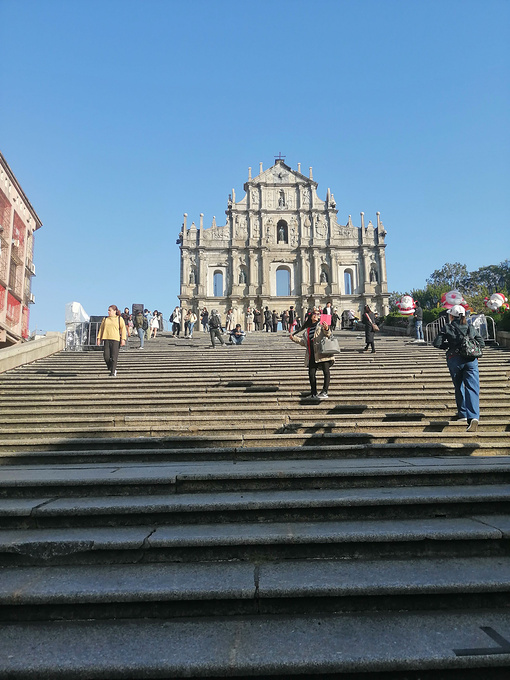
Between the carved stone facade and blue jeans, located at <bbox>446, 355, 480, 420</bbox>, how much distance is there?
111 feet

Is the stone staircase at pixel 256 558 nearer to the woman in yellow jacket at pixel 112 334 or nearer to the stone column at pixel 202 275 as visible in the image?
the woman in yellow jacket at pixel 112 334

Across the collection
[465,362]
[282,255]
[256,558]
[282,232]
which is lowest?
[256,558]

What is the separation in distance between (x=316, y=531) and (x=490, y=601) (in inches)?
37.4

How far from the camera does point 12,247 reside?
24.8m

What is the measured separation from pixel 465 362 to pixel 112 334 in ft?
21.4

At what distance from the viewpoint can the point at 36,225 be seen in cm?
3023

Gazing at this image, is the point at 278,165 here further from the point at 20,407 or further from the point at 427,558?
the point at 427,558

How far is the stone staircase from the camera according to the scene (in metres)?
1.91

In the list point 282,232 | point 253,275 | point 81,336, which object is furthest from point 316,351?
point 282,232

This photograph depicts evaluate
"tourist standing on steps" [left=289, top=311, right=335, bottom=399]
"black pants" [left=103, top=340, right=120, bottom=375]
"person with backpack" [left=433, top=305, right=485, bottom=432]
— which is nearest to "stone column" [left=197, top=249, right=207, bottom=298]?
"black pants" [left=103, top=340, right=120, bottom=375]

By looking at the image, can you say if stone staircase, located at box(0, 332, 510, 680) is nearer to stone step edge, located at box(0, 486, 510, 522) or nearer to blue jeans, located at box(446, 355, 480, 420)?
stone step edge, located at box(0, 486, 510, 522)

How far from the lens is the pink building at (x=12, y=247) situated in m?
21.8

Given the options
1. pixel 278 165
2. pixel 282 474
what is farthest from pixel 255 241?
pixel 282 474

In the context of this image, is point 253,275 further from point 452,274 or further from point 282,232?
point 452,274
